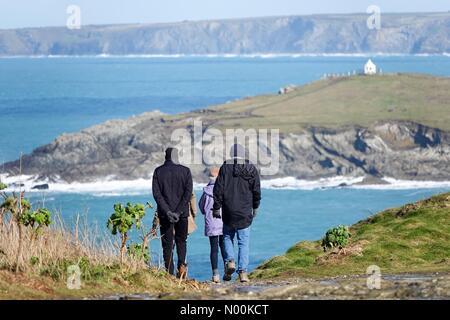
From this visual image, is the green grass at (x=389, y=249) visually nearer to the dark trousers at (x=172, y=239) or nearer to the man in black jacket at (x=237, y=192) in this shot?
the man in black jacket at (x=237, y=192)

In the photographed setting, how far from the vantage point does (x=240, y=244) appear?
16984mm

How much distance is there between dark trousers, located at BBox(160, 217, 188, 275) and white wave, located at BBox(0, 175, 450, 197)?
10963 centimetres

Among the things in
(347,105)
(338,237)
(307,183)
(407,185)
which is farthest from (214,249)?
(347,105)

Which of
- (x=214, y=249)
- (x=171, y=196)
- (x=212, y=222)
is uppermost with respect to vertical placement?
(x=171, y=196)

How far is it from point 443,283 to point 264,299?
2.04 metres

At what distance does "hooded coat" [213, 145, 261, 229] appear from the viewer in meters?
16.8

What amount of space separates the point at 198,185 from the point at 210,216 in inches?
4696

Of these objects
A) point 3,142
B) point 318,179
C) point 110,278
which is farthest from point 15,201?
point 3,142

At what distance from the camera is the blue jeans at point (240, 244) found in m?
17.0

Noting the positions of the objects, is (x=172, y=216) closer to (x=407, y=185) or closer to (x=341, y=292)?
(x=341, y=292)

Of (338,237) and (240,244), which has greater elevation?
(240,244)

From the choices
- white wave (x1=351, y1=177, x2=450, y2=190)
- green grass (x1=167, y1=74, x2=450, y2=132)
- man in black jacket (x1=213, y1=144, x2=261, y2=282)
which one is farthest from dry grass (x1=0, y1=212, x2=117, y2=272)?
green grass (x1=167, y1=74, x2=450, y2=132)

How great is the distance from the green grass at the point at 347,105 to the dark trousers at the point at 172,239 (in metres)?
140

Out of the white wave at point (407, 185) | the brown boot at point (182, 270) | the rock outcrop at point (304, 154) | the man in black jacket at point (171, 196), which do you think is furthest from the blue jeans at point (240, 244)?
the rock outcrop at point (304, 154)
